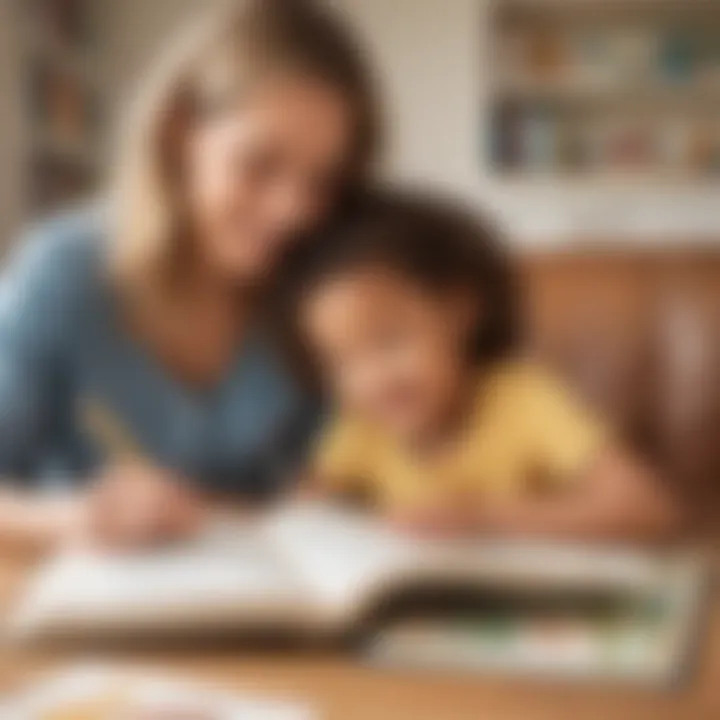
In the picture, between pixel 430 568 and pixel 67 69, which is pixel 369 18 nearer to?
pixel 67 69

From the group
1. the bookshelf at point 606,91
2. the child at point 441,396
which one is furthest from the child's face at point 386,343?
the bookshelf at point 606,91

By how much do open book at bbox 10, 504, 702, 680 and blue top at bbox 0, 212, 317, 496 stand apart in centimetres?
6

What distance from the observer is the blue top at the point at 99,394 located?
30.4 inches

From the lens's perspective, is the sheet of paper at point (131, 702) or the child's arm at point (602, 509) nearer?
the sheet of paper at point (131, 702)

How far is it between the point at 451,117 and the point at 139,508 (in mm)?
313

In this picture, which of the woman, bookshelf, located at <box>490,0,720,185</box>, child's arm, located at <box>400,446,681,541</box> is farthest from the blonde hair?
child's arm, located at <box>400,446,681,541</box>

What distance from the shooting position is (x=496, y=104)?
0.81 meters

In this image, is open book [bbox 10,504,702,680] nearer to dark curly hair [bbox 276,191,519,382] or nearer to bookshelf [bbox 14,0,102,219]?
dark curly hair [bbox 276,191,519,382]

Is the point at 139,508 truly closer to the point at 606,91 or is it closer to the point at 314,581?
the point at 314,581

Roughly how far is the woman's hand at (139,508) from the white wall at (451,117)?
0.24m

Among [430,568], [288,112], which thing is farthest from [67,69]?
[430,568]

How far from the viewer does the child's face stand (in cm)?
76

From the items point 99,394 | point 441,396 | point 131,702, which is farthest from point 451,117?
point 131,702

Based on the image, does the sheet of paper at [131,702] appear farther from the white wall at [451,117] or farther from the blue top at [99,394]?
the white wall at [451,117]
